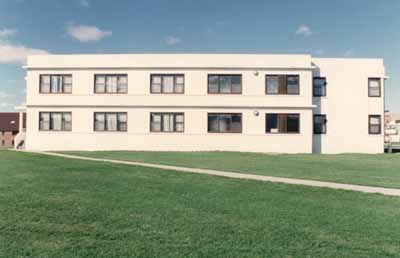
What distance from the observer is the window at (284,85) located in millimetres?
25406

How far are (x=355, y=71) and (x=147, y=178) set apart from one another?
20.9 m

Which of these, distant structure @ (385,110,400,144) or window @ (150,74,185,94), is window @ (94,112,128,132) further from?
distant structure @ (385,110,400,144)

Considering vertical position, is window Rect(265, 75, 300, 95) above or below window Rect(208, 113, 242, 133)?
above

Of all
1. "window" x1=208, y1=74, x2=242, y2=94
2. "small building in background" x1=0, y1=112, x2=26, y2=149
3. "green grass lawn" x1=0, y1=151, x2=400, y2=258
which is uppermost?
"window" x1=208, y1=74, x2=242, y2=94

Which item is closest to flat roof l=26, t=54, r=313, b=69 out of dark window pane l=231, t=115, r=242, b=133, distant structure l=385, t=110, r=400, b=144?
dark window pane l=231, t=115, r=242, b=133

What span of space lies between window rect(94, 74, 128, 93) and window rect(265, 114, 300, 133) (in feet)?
36.4

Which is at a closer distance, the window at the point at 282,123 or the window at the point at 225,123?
the window at the point at 282,123

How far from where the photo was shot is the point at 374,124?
2606 cm

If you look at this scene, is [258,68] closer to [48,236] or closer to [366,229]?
[366,229]

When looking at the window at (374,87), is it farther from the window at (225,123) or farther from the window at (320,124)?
the window at (225,123)

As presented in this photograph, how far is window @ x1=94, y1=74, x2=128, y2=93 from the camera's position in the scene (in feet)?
85.8

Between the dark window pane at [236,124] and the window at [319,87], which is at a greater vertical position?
the window at [319,87]

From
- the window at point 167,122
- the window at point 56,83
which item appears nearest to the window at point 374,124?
the window at point 167,122

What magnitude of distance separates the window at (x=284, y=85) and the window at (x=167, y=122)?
22.2 ft
